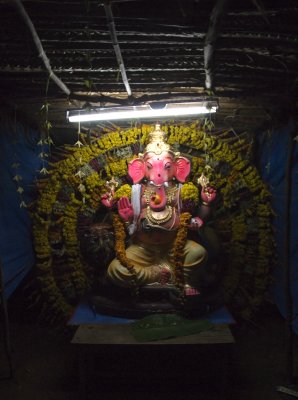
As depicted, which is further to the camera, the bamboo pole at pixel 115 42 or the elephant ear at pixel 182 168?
the elephant ear at pixel 182 168

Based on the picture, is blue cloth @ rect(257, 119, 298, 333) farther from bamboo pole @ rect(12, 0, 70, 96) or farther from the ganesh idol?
bamboo pole @ rect(12, 0, 70, 96)

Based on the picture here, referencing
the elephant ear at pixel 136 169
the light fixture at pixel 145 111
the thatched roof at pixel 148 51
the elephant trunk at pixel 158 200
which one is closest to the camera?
the thatched roof at pixel 148 51

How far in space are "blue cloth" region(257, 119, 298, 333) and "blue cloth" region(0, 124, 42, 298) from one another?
141 inches

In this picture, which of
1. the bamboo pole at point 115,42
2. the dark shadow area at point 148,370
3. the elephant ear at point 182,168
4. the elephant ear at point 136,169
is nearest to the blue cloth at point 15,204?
the dark shadow area at point 148,370

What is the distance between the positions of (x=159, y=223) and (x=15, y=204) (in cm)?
207

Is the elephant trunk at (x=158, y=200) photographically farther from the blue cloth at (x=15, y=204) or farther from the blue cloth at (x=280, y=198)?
the blue cloth at (x=15, y=204)

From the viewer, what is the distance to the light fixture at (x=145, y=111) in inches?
187

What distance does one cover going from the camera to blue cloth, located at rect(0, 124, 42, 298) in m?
5.09

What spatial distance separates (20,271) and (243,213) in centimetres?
337

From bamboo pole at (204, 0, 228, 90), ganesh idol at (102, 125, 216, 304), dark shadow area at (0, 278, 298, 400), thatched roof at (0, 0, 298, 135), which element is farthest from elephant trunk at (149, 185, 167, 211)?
dark shadow area at (0, 278, 298, 400)

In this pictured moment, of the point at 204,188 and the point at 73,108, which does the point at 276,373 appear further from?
Result: the point at 73,108

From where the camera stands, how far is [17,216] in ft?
18.1

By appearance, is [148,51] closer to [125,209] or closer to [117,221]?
[125,209]

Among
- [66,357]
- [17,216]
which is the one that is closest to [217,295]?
[66,357]
